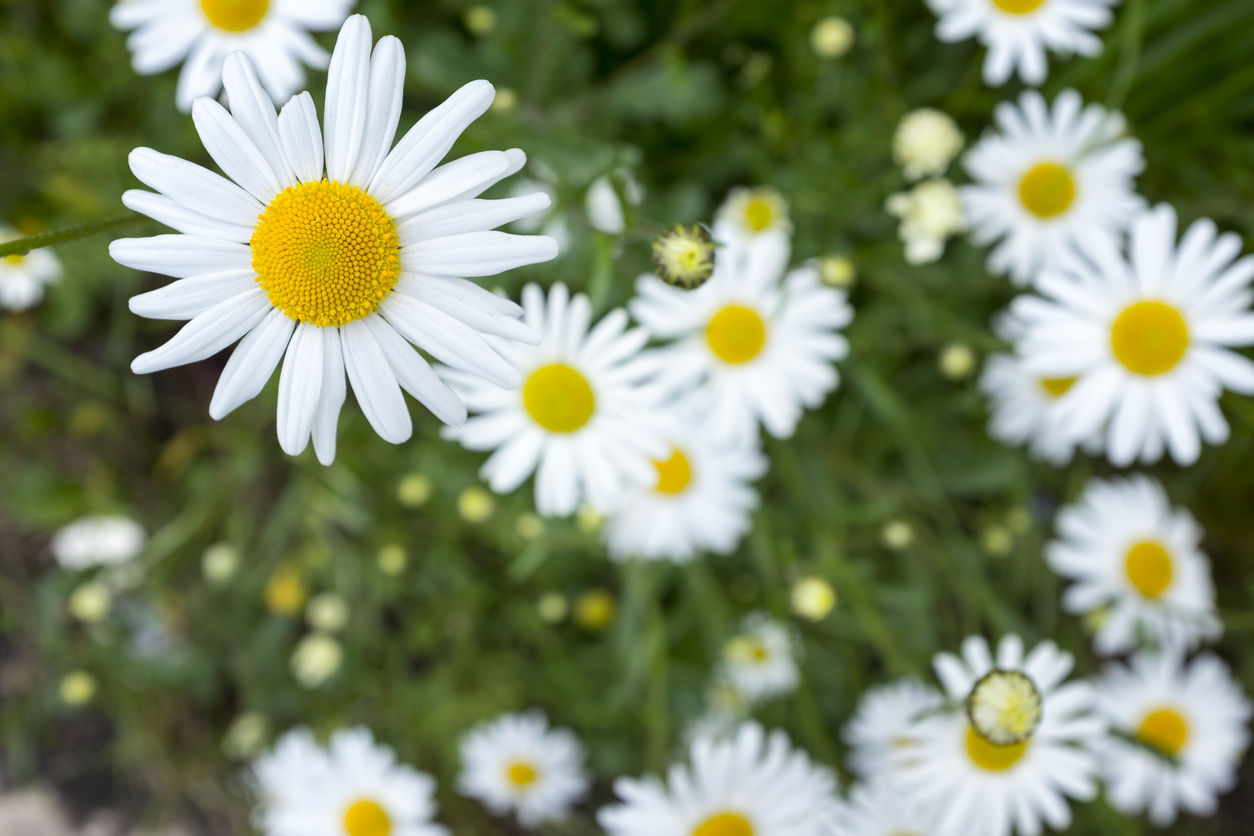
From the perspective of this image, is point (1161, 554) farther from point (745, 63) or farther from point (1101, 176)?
point (745, 63)

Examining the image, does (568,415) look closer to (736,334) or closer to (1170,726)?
(736,334)

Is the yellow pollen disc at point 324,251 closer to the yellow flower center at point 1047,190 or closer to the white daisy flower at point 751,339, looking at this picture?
the white daisy flower at point 751,339

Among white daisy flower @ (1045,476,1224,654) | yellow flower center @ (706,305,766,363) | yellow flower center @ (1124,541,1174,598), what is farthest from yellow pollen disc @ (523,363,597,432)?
yellow flower center @ (1124,541,1174,598)

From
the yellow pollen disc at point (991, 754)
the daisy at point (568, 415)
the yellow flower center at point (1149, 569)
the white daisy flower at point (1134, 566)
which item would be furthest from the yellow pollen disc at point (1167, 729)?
the daisy at point (568, 415)

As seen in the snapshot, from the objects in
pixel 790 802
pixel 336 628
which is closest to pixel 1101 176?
pixel 790 802

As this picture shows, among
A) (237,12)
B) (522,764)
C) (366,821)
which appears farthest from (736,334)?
(366,821)

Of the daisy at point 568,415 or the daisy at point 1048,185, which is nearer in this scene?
the daisy at point 568,415

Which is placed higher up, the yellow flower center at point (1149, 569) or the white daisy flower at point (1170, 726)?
the yellow flower center at point (1149, 569)

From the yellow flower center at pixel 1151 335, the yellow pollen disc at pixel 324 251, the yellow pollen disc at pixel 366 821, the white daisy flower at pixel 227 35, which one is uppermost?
the white daisy flower at pixel 227 35
